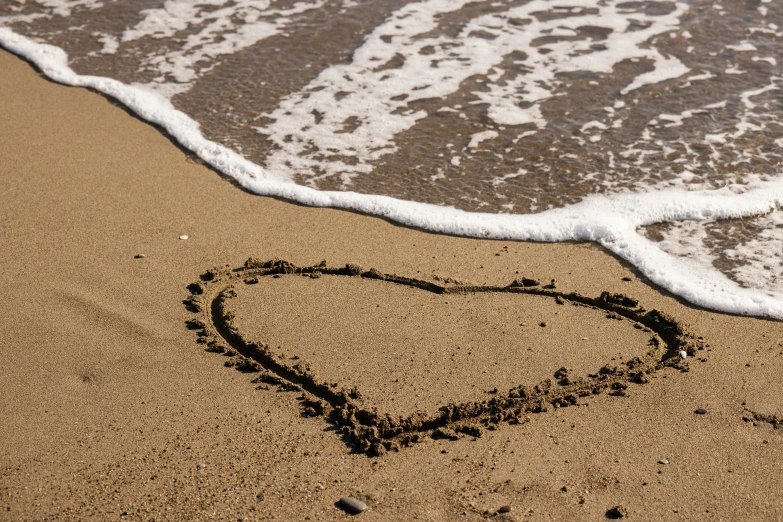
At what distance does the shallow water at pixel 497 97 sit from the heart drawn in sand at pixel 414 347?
630 mm

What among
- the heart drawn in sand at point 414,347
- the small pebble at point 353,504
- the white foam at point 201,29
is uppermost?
the white foam at point 201,29

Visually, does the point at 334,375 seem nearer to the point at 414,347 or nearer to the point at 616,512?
the point at 414,347

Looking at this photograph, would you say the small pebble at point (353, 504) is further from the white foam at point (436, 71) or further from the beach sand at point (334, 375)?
the white foam at point (436, 71)

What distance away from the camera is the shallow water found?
15.6ft

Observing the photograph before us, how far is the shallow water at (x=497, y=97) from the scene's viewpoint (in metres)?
4.76

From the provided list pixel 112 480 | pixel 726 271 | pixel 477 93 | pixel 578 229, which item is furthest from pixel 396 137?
pixel 112 480

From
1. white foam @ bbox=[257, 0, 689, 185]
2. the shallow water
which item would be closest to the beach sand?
the shallow water

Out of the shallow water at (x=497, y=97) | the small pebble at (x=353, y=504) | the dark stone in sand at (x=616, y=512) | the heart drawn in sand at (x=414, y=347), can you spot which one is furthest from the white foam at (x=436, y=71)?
the dark stone in sand at (x=616, y=512)

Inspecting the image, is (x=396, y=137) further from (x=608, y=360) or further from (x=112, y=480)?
(x=112, y=480)

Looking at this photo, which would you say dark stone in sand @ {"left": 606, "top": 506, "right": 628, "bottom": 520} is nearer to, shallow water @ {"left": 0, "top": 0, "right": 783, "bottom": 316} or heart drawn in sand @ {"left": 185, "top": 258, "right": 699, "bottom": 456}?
heart drawn in sand @ {"left": 185, "top": 258, "right": 699, "bottom": 456}

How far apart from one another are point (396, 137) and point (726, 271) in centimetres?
241

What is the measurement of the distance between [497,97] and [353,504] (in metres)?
4.15

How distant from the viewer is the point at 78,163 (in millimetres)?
5043

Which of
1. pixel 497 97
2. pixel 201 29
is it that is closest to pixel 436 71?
pixel 497 97
